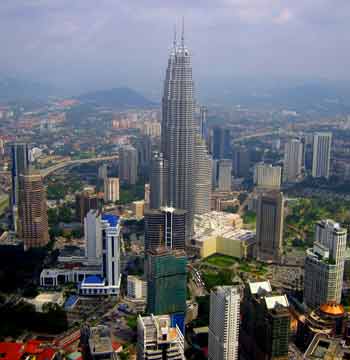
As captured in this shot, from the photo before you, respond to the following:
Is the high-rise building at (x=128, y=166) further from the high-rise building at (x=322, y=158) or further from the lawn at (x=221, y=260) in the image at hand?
the lawn at (x=221, y=260)

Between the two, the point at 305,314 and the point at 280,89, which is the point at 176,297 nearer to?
the point at 305,314

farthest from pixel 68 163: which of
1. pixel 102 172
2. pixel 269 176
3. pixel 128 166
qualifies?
pixel 269 176

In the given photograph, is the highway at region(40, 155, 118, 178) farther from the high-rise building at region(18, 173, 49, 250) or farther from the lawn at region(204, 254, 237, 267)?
the lawn at region(204, 254, 237, 267)

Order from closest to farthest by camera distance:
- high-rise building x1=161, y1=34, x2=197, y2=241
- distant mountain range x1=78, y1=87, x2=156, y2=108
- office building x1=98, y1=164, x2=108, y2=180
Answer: high-rise building x1=161, y1=34, x2=197, y2=241 < office building x1=98, y1=164, x2=108, y2=180 < distant mountain range x1=78, y1=87, x2=156, y2=108

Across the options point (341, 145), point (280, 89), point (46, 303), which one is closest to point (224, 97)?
point (280, 89)

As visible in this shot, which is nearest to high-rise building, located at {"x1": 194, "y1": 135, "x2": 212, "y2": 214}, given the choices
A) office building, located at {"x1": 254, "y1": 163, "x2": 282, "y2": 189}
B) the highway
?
office building, located at {"x1": 254, "y1": 163, "x2": 282, "y2": 189}

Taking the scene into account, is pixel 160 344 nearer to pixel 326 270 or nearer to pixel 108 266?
Answer: pixel 326 270

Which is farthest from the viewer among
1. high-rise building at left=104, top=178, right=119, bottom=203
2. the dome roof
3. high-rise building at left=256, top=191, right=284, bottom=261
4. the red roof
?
high-rise building at left=104, top=178, right=119, bottom=203
